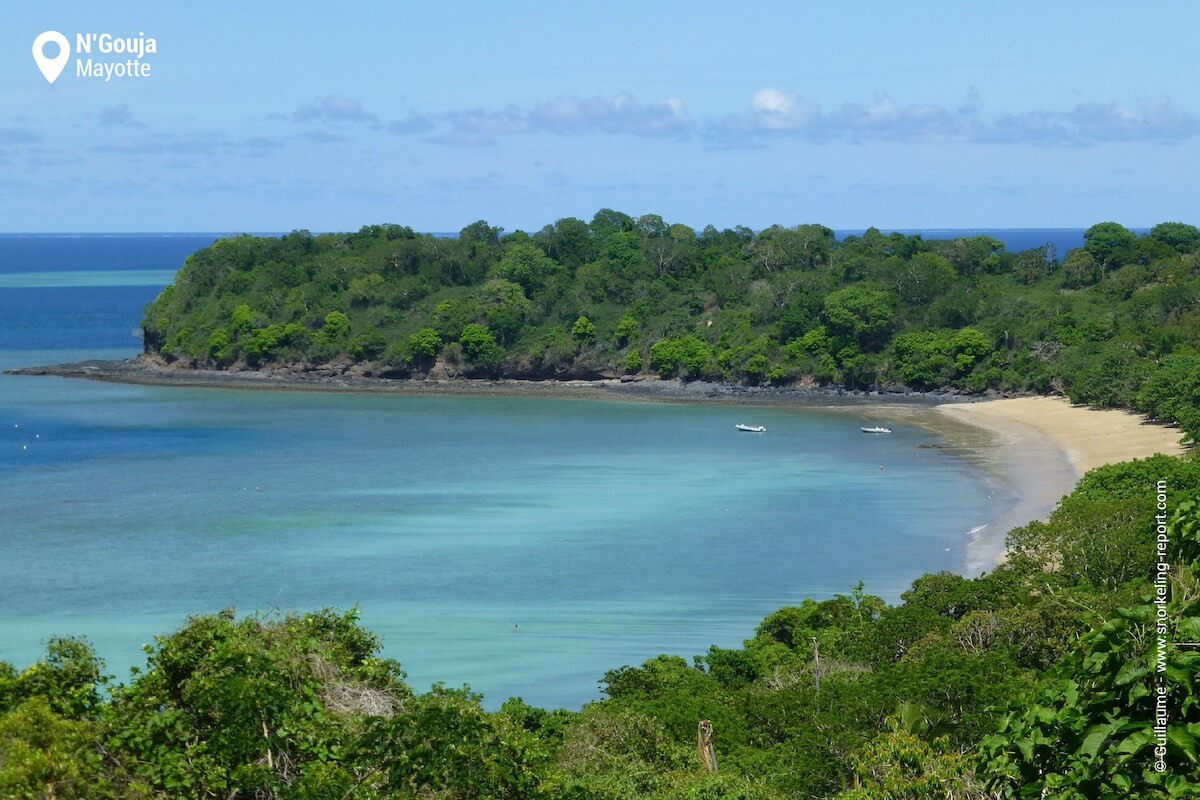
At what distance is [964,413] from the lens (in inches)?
2469

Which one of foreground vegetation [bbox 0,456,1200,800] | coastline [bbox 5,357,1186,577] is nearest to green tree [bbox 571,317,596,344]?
coastline [bbox 5,357,1186,577]

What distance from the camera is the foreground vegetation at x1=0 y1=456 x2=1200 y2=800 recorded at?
5691 millimetres

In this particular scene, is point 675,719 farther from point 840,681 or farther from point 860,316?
point 860,316

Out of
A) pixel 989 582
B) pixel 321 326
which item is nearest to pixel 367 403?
pixel 321 326

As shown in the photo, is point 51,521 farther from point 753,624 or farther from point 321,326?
point 321,326

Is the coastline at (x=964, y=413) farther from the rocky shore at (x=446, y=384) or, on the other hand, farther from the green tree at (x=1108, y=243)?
the green tree at (x=1108, y=243)

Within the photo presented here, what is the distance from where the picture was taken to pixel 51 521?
1645 inches

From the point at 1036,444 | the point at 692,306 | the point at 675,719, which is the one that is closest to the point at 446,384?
the point at 692,306

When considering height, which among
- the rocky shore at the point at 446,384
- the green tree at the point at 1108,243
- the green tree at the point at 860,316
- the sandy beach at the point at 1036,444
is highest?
the green tree at the point at 1108,243

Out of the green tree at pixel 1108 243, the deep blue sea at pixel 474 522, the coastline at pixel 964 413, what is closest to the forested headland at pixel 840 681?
the coastline at pixel 964 413

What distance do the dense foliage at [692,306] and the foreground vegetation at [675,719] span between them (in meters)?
45.2

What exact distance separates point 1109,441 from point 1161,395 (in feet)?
11.7

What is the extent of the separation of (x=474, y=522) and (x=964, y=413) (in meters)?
29.4

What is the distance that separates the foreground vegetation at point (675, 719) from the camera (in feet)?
18.7
